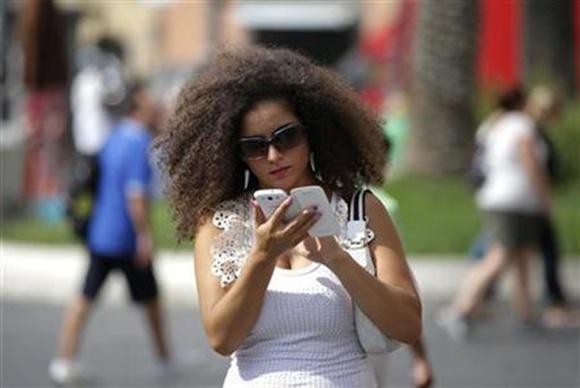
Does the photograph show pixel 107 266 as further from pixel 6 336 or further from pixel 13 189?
pixel 13 189

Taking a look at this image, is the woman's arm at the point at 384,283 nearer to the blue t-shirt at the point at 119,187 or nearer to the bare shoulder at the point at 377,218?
the bare shoulder at the point at 377,218

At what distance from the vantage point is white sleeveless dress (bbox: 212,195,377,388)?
4629mm

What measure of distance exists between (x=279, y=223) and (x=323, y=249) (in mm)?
148

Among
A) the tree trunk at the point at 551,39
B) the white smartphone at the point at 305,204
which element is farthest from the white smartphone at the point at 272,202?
the tree trunk at the point at 551,39

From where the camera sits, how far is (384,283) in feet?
15.3

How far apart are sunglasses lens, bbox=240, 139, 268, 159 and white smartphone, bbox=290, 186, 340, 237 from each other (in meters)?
0.26

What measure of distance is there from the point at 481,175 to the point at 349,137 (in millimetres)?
7938

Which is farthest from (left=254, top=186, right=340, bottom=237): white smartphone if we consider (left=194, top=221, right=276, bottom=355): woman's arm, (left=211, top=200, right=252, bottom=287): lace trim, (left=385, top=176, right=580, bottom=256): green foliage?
(left=385, top=176, right=580, bottom=256): green foliage

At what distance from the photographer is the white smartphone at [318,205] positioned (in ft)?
14.6

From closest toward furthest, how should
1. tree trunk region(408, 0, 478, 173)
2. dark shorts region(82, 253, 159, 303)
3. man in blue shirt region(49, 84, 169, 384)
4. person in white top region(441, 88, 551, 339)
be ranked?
man in blue shirt region(49, 84, 169, 384) → dark shorts region(82, 253, 159, 303) → person in white top region(441, 88, 551, 339) → tree trunk region(408, 0, 478, 173)

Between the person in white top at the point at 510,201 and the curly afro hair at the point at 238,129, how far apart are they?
24.8 ft

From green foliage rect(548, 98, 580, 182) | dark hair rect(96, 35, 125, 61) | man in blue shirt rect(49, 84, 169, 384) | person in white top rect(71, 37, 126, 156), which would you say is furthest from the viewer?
dark hair rect(96, 35, 125, 61)

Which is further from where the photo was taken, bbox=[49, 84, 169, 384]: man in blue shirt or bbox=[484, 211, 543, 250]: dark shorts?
bbox=[484, 211, 543, 250]: dark shorts

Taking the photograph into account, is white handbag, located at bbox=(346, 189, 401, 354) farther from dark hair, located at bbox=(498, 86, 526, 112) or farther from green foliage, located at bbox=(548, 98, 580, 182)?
green foliage, located at bbox=(548, 98, 580, 182)
